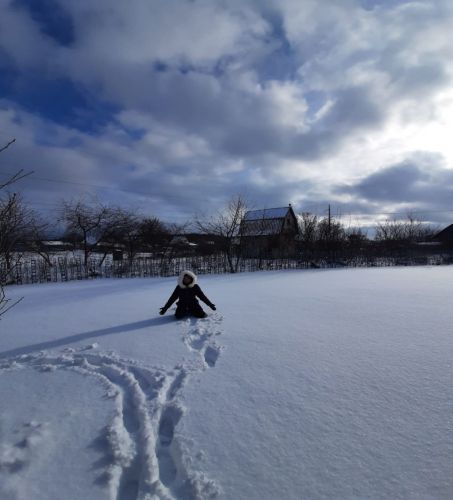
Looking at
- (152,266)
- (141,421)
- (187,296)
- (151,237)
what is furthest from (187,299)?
(151,237)

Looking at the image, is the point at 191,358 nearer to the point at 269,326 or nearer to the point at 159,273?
the point at 269,326

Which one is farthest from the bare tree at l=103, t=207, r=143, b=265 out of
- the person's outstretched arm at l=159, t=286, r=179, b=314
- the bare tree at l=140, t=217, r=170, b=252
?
the person's outstretched arm at l=159, t=286, r=179, b=314

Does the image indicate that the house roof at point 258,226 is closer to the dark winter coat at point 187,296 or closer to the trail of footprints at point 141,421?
the dark winter coat at point 187,296

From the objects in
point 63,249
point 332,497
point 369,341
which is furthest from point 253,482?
point 63,249

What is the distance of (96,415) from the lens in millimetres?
2385

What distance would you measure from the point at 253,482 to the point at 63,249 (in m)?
18.1

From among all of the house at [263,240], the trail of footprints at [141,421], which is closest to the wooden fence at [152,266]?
the house at [263,240]

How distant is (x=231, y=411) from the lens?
2.38 meters

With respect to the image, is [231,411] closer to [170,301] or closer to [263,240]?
[170,301]

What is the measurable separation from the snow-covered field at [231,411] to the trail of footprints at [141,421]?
11 millimetres

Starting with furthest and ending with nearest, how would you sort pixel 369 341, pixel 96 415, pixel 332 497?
1. pixel 369 341
2. pixel 96 415
3. pixel 332 497

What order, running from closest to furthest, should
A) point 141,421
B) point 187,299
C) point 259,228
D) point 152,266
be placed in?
point 141,421 < point 187,299 < point 152,266 < point 259,228

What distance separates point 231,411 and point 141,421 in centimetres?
74

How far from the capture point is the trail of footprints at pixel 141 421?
1.68 meters
